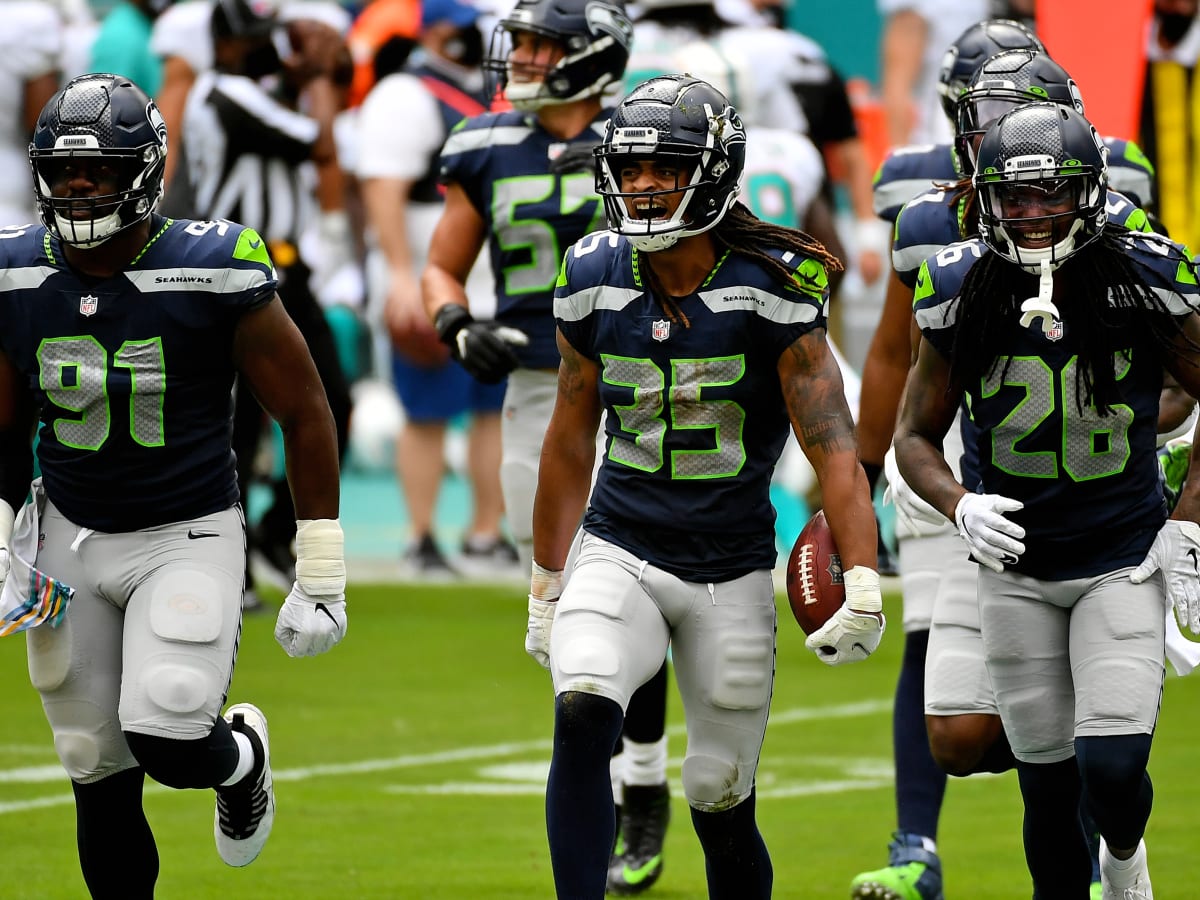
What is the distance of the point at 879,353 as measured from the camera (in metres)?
5.90

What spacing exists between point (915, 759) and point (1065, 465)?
1270mm

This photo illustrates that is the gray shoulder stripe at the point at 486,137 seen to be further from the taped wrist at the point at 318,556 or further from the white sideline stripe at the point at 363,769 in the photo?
the white sideline stripe at the point at 363,769

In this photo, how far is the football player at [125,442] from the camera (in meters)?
4.94

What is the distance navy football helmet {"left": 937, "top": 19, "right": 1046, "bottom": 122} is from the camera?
20.0 ft

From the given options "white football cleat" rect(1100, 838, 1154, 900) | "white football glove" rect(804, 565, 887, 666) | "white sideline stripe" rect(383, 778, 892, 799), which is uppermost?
"white football glove" rect(804, 565, 887, 666)

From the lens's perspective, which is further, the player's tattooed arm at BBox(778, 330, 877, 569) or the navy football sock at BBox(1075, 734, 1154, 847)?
Answer: the player's tattooed arm at BBox(778, 330, 877, 569)

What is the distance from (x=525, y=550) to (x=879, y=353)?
1.33m

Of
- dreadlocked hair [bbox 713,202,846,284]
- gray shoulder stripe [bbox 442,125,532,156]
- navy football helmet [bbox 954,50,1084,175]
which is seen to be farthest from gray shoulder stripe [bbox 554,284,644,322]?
gray shoulder stripe [bbox 442,125,532,156]

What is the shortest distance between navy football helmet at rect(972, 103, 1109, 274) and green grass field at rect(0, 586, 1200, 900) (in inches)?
72.8

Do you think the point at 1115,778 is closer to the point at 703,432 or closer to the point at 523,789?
the point at 703,432

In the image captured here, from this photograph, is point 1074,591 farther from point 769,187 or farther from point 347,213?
point 347,213

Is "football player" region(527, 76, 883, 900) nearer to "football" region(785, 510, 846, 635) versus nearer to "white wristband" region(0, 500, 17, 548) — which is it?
"football" region(785, 510, 846, 635)

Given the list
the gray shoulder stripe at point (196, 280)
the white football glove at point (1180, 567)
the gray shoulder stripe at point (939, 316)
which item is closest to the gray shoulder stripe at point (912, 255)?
the gray shoulder stripe at point (939, 316)

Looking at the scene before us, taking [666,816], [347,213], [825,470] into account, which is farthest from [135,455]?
[347,213]
